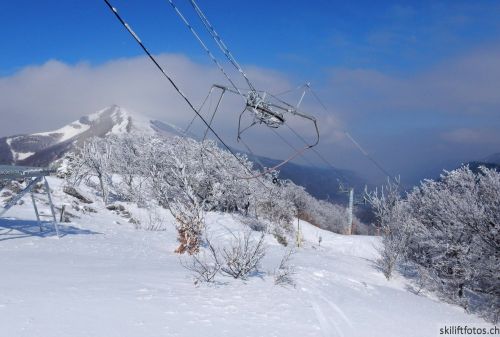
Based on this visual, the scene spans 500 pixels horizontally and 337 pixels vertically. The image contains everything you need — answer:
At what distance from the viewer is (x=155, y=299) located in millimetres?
6680

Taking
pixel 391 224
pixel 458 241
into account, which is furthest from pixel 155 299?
pixel 391 224

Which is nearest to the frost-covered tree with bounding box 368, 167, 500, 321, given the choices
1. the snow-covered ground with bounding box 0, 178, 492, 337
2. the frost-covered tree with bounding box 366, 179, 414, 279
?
the frost-covered tree with bounding box 366, 179, 414, 279

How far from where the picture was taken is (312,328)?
665cm

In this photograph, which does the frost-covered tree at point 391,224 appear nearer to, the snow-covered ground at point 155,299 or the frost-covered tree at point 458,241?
the frost-covered tree at point 458,241

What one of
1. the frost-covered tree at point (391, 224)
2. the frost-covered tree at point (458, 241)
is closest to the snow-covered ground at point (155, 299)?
the frost-covered tree at point (458, 241)

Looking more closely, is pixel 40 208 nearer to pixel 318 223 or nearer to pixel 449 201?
pixel 449 201

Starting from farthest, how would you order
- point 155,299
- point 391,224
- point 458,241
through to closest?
point 391,224, point 458,241, point 155,299

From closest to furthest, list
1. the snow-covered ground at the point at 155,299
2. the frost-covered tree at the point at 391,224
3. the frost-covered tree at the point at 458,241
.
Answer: the snow-covered ground at the point at 155,299 → the frost-covered tree at the point at 458,241 → the frost-covered tree at the point at 391,224

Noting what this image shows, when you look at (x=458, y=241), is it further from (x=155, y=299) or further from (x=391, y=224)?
(x=155, y=299)

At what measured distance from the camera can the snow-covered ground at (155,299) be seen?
17.5 ft

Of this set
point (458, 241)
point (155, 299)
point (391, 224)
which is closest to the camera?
point (155, 299)

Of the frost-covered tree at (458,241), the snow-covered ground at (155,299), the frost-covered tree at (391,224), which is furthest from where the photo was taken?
the frost-covered tree at (391,224)

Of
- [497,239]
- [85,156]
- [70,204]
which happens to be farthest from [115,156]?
[497,239]

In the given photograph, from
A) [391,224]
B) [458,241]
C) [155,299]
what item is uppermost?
[391,224]
